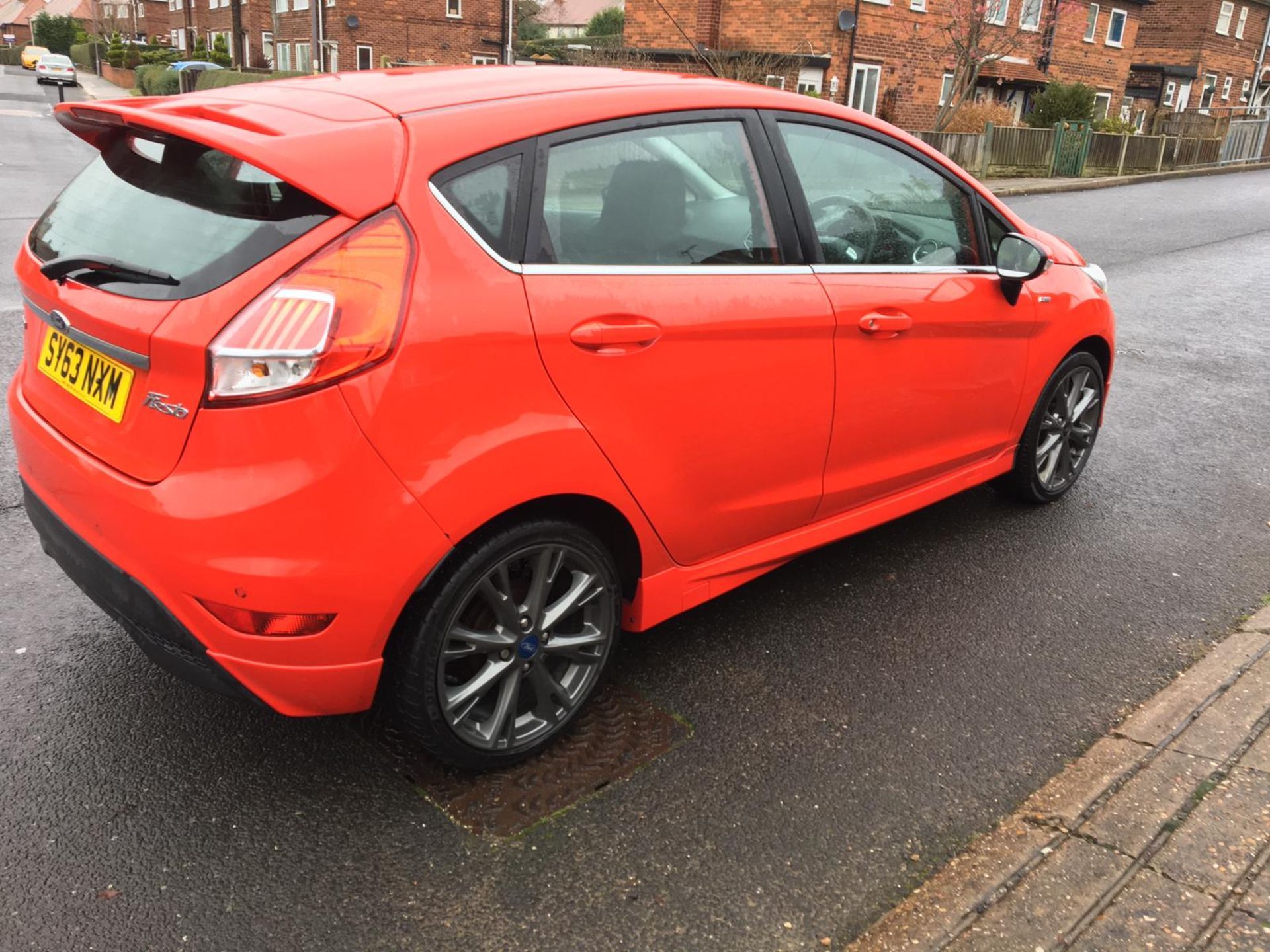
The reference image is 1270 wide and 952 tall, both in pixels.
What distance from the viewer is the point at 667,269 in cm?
272

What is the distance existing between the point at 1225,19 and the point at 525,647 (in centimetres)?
5771

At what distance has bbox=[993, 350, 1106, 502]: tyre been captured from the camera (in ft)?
14.5

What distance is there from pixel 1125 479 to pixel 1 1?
132839 millimetres

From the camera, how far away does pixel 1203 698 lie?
3205 mm

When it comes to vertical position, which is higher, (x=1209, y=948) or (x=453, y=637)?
(x=453, y=637)

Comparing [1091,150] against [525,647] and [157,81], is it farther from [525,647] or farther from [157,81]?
[157,81]

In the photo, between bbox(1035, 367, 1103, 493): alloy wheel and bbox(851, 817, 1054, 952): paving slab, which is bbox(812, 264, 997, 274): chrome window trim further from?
bbox(851, 817, 1054, 952): paving slab

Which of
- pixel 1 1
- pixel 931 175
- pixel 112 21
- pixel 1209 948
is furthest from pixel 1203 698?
pixel 1 1

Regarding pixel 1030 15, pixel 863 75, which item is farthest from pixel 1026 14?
pixel 863 75

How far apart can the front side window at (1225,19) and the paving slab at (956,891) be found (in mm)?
56117

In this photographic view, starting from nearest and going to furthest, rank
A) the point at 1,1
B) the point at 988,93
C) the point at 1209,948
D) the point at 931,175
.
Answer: the point at 1209,948 < the point at 931,175 < the point at 988,93 < the point at 1,1

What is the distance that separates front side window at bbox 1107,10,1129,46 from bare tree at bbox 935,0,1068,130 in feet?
20.1

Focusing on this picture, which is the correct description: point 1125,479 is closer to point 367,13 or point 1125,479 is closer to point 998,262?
point 998,262

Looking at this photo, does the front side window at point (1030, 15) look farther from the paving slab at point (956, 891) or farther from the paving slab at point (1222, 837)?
the paving slab at point (956, 891)
